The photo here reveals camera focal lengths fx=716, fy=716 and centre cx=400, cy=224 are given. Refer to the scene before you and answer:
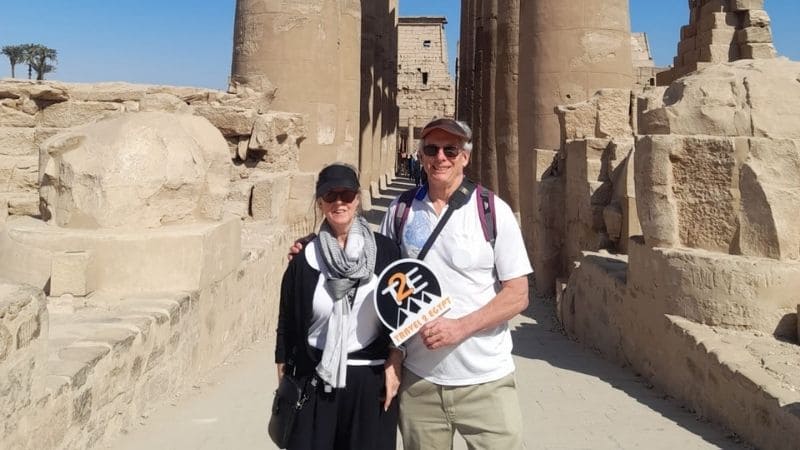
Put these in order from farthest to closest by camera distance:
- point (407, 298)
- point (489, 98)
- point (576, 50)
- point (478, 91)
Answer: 1. point (478, 91)
2. point (489, 98)
3. point (576, 50)
4. point (407, 298)

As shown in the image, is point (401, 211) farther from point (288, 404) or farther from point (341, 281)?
point (288, 404)

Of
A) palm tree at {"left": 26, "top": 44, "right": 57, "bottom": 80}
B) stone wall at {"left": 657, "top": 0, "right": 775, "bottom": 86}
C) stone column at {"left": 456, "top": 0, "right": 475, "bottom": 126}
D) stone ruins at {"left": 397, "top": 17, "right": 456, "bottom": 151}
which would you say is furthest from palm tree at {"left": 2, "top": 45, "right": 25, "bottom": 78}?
stone wall at {"left": 657, "top": 0, "right": 775, "bottom": 86}

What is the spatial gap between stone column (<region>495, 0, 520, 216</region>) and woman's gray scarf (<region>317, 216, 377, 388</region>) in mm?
11104

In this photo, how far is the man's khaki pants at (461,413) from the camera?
2.36 meters

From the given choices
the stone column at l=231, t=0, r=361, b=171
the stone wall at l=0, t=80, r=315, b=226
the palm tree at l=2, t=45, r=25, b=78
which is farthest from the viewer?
the palm tree at l=2, t=45, r=25, b=78

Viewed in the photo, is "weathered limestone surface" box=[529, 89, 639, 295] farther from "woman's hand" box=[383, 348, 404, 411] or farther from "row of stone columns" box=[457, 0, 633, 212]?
"woman's hand" box=[383, 348, 404, 411]

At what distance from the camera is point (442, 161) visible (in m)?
2.43

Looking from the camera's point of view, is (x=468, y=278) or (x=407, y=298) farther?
(x=468, y=278)

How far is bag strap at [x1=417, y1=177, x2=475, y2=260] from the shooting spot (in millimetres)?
2369

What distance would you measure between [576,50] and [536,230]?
7.41ft

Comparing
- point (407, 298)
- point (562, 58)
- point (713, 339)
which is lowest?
point (713, 339)

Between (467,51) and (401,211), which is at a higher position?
(467,51)

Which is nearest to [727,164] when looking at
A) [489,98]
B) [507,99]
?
[507,99]

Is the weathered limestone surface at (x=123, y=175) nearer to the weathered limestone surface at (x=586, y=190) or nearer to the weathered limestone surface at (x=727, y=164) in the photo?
the weathered limestone surface at (x=727, y=164)
